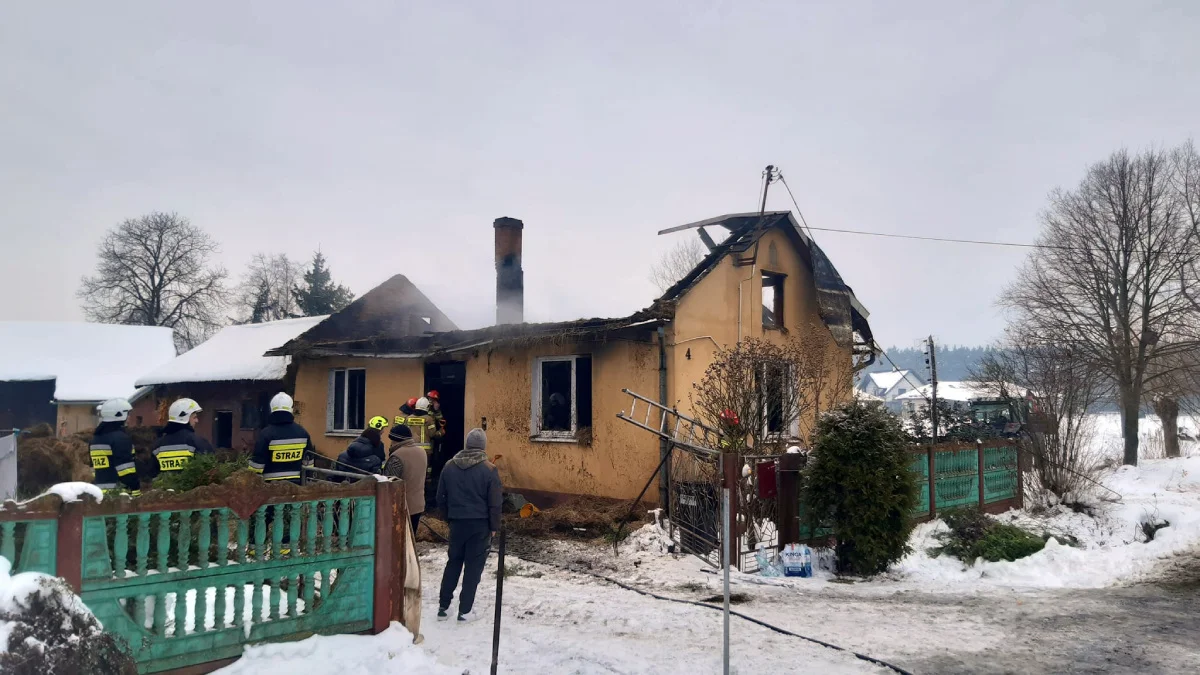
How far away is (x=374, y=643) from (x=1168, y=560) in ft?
33.5

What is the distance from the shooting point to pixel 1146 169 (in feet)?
84.1

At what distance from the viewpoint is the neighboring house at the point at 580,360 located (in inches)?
483

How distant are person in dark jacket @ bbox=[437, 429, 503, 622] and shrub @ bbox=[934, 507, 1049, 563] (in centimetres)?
612

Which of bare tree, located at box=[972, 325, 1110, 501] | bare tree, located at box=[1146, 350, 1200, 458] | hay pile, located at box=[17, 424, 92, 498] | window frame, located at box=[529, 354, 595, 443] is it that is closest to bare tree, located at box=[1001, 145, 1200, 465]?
bare tree, located at box=[1146, 350, 1200, 458]

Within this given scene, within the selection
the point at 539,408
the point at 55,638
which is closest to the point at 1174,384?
the point at 539,408

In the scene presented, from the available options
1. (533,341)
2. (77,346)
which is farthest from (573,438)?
(77,346)

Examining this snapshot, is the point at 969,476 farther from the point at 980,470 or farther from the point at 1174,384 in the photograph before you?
the point at 1174,384

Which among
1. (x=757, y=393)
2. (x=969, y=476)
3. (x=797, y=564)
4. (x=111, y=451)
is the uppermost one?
(x=757, y=393)

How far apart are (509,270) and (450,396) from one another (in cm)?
300

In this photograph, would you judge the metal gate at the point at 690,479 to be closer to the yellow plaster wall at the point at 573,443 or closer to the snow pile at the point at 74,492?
the yellow plaster wall at the point at 573,443

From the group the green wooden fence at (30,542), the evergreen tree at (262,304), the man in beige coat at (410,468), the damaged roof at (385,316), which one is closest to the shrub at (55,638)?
the green wooden fence at (30,542)

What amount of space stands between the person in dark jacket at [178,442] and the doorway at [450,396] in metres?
8.35

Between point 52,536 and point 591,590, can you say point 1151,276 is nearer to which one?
point 591,590

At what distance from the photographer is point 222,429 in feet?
74.9
